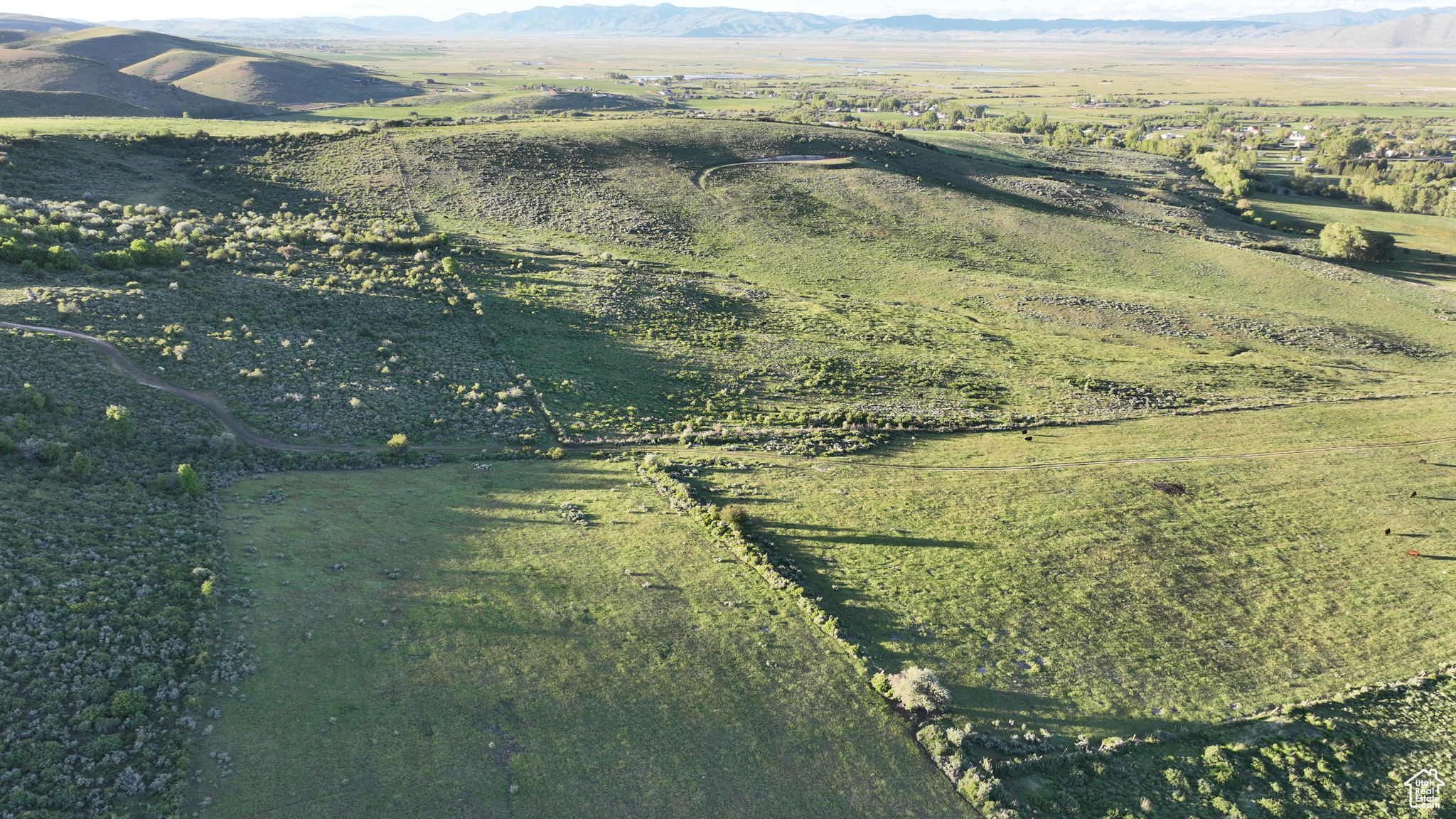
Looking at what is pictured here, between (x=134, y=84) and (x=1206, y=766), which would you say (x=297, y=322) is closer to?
(x=1206, y=766)

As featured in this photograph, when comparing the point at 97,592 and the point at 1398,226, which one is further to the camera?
the point at 1398,226

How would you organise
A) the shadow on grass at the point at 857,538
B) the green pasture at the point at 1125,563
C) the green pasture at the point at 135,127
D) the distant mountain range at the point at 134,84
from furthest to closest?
1. the distant mountain range at the point at 134,84
2. the green pasture at the point at 135,127
3. the shadow on grass at the point at 857,538
4. the green pasture at the point at 1125,563

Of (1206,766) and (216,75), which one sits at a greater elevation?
(216,75)

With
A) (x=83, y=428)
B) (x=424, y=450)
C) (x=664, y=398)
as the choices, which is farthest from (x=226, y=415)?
(x=664, y=398)

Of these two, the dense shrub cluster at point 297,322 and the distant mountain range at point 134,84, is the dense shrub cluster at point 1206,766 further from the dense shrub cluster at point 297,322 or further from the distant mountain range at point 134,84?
the distant mountain range at point 134,84

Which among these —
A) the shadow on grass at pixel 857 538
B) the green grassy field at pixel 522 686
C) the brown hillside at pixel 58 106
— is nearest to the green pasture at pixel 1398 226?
the shadow on grass at pixel 857 538

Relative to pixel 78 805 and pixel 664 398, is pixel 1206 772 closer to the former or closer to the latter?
pixel 78 805

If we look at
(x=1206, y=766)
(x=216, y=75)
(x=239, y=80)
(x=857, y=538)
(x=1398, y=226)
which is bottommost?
(x=1206, y=766)

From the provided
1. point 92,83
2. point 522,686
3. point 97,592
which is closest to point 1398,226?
point 522,686
